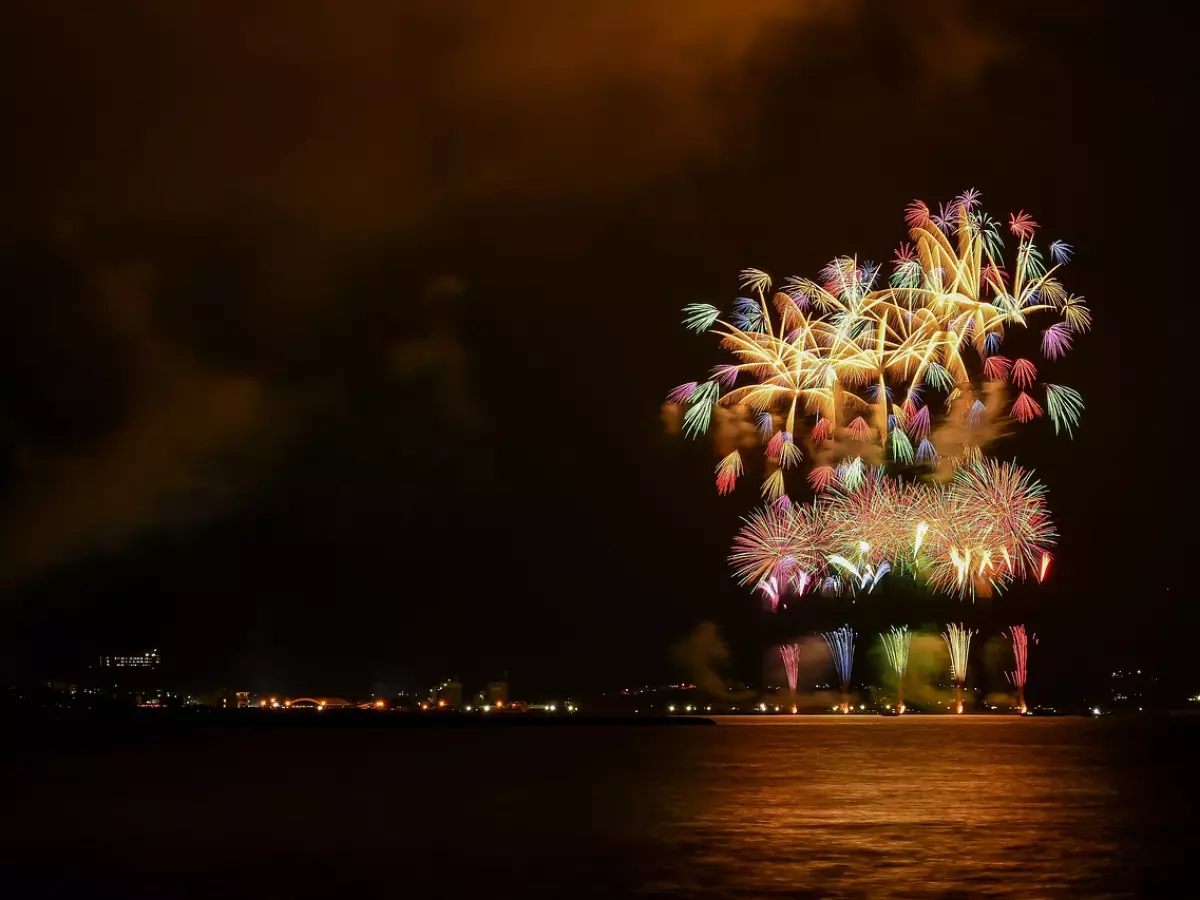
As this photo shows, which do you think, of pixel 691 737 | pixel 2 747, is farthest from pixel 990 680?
pixel 2 747

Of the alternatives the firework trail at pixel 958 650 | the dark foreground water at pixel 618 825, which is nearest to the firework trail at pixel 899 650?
the firework trail at pixel 958 650

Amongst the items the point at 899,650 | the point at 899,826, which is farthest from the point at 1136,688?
the point at 899,826

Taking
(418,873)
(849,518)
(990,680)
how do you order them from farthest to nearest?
(990,680)
(849,518)
(418,873)

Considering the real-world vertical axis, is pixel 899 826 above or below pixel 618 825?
above

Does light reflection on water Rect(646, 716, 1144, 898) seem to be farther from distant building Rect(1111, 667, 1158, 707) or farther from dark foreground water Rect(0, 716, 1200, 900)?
distant building Rect(1111, 667, 1158, 707)

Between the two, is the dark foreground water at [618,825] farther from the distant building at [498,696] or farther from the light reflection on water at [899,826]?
the distant building at [498,696]

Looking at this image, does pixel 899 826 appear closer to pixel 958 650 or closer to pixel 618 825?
pixel 618 825

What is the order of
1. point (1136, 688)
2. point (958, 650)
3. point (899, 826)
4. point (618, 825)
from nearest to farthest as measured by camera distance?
1. point (899, 826)
2. point (618, 825)
3. point (958, 650)
4. point (1136, 688)

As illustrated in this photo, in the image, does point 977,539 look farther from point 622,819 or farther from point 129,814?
point 129,814

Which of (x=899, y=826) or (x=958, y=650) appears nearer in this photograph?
(x=899, y=826)
